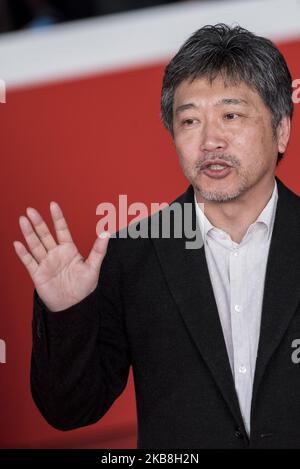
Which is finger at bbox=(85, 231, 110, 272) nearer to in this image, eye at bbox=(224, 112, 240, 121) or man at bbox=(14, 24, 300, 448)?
man at bbox=(14, 24, 300, 448)

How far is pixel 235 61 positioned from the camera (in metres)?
1.39

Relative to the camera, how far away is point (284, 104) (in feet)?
4.74

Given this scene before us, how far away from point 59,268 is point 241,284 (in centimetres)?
27

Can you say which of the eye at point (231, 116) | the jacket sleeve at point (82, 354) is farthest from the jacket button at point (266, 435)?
the eye at point (231, 116)

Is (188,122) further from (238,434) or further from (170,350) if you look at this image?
(238,434)

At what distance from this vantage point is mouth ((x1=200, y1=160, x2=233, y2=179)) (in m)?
1.38

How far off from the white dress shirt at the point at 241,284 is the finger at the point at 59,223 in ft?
0.79

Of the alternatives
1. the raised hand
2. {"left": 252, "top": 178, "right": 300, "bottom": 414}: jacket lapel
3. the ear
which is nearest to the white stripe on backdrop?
the ear

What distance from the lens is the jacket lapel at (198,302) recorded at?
134 centimetres

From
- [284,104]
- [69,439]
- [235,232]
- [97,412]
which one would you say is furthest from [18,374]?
[284,104]

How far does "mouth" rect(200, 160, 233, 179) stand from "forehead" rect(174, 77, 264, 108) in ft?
0.29

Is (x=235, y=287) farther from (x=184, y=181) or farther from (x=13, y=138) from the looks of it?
(x=13, y=138)

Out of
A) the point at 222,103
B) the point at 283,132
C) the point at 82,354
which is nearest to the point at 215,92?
the point at 222,103

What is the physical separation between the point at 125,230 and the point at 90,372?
0.81 ft
